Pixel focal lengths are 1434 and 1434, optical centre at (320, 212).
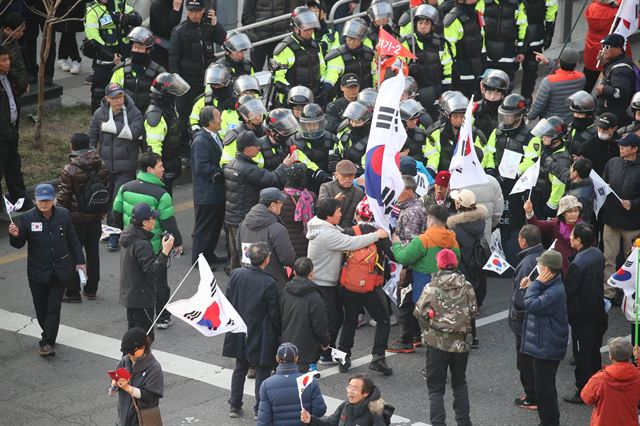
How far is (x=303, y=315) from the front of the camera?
12367 mm

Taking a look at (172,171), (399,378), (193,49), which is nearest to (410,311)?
(399,378)

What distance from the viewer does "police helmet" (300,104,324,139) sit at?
15664 millimetres

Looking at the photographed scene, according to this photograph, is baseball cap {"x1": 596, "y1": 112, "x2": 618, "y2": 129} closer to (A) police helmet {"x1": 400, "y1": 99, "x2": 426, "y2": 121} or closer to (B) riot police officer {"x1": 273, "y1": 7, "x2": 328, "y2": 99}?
(A) police helmet {"x1": 400, "y1": 99, "x2": 426, "y2": 121}

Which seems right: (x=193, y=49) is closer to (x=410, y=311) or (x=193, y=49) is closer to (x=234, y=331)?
(x=410, y=311)

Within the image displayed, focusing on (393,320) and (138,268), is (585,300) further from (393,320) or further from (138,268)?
(138,268)

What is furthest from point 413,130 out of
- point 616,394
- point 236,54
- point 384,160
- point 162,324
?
point 616,394

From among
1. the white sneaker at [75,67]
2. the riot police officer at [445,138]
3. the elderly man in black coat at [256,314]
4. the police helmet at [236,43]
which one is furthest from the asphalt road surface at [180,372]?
the white sneaker at [75,67]

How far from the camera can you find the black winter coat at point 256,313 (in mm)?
12453

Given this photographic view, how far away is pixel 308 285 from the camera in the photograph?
1235cm

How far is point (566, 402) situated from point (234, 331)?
126 inches

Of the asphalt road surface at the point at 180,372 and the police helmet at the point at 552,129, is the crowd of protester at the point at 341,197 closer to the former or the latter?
the police helmet at the point at 552,129

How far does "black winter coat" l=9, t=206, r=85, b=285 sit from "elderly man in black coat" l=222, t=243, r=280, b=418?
227 cm

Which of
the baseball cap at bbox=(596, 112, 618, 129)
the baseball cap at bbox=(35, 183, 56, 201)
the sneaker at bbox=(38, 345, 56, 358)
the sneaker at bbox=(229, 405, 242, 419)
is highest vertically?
the baseball cap at bbox=(596, 112, 618, 129)

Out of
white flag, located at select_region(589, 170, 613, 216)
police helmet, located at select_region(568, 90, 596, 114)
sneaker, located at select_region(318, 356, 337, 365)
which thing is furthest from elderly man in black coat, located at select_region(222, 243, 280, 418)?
police helmet, located at select_region(568, 90, 596, 114)
